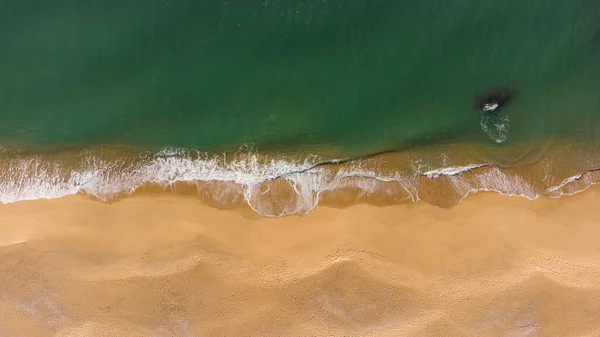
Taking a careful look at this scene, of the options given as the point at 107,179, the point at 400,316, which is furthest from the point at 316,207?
the point at 107,179

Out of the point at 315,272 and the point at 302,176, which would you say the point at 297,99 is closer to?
the point at 302,176

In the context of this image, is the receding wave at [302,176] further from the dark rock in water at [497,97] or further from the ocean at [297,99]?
the dark rock in water at [497,97]

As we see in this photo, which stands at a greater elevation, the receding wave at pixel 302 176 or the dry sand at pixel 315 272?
the receding wave at pixel 302 176

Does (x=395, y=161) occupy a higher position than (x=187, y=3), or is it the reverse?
(x=187, y=3)

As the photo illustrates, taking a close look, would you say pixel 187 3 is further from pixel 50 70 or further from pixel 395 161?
pixel 395 161

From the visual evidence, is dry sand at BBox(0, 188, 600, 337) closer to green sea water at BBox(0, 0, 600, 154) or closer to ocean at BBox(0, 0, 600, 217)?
ocean at BBox(0, 0, 600, 217)

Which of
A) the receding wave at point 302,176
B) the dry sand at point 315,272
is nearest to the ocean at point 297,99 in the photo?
the receding wave at point 302,176
